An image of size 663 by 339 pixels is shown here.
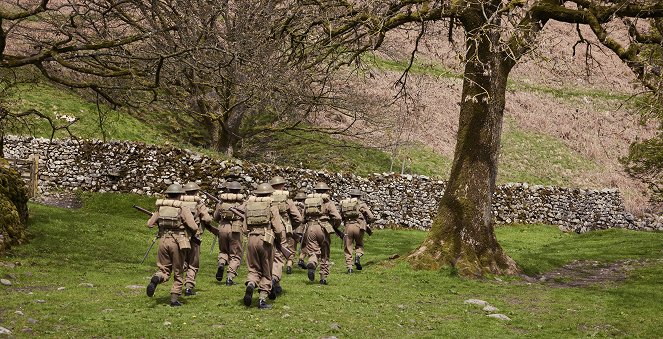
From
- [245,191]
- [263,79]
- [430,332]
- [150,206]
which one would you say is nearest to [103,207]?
[150,206]

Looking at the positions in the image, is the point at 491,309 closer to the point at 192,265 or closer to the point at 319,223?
the point at 319,223

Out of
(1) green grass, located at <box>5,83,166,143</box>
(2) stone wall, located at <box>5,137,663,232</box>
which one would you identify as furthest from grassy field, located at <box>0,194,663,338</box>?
(1) green grass, located at <box>5,83,166,143</box>

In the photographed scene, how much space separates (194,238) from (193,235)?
0.76 feet

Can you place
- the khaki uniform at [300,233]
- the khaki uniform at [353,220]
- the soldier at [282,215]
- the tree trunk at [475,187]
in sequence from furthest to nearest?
the khaki uniform at [353,220] < the khaki uniform at [300,233] < the tree trunk at [475,187] < the soldier at [282,215]

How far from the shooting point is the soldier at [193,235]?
14.7 meters

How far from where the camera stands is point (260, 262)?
1405 cm

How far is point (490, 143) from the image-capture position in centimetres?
1955

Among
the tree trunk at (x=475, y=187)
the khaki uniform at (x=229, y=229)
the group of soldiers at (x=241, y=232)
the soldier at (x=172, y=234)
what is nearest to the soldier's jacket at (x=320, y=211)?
the group of soldiers at (x=241, y=232)

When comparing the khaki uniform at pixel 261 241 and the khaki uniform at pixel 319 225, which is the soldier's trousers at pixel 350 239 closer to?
the khaki uniform at pixel 319 225

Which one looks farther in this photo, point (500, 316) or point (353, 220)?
point (353, 220)

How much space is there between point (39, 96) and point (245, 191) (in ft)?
40.3

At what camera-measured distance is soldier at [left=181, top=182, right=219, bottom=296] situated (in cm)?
1466

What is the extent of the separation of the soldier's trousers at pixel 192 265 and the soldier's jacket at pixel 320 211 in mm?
3951

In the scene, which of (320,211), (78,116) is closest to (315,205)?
(320,211)
